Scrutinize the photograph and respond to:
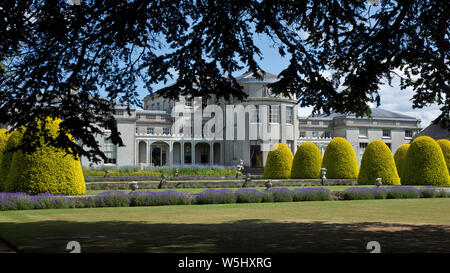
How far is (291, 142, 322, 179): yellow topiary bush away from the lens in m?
32.9

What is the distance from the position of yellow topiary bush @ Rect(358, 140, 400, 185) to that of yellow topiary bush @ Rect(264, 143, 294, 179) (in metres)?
7.44

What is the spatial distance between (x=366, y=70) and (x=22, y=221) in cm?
864

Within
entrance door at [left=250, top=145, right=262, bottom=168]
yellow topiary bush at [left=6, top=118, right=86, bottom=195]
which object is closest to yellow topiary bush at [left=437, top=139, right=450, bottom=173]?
entrance door at [left=250, top=145, right=262, bottom=168]

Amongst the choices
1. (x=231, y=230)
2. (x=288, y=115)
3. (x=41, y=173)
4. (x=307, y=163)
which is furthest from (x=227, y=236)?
(x=288, y=115)

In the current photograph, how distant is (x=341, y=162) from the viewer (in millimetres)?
31734

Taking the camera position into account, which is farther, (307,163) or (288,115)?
(288,115)

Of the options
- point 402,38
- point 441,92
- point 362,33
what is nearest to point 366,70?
point 362,33

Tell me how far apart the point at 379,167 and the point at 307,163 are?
691 centimetres

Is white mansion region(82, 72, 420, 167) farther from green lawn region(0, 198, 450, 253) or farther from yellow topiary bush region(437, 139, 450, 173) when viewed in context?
green lawn region(0, 198, 450, 253)

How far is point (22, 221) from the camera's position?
1113 cm

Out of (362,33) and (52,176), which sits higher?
(362,33)

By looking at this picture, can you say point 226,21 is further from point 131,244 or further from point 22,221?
point 22,221

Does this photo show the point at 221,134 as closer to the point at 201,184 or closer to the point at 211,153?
the point at 211,153

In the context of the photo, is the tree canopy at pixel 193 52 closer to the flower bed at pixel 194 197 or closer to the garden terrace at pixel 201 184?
the flower bed at pixel 194 197
